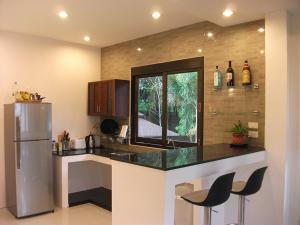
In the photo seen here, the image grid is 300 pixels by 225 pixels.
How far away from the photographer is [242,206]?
9.51ft

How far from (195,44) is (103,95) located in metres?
1.94

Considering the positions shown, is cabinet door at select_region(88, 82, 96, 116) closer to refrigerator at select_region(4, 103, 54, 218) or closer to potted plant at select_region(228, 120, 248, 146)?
refrigerator at select_region(4, 103, 54, 218)

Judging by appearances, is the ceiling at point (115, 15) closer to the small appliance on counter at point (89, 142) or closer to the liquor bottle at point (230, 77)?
the liquor bottle at point (230, 77)

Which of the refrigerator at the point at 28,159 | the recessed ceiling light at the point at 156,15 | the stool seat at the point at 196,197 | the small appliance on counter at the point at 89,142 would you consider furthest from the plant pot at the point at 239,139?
the small appliance on counter at the point at 89,142

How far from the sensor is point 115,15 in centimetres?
378

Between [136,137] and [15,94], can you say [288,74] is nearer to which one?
[136,137]

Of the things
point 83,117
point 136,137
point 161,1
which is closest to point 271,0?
point 161,1

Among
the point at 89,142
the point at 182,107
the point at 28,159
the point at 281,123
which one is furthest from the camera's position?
the point at 89,142

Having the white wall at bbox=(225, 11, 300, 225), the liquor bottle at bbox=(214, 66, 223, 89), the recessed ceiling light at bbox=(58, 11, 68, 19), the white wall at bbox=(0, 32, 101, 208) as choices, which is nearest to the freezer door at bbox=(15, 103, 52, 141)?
the white wall at bbox=(0, 32, 101, 208)

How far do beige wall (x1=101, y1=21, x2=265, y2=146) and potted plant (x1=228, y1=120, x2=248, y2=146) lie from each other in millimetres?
105

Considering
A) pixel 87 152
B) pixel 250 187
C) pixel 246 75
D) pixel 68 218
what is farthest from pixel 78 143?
pixel 250 187

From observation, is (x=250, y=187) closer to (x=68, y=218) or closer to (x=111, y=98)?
(x=68, y=218)

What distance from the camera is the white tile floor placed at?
408 centimetres

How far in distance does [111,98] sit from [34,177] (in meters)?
1.75
